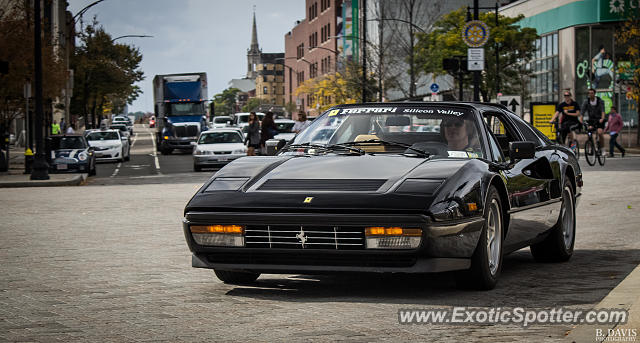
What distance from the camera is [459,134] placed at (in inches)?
327

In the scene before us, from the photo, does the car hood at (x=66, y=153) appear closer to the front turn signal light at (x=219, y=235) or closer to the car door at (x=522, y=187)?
the car door at (x=522, y=187)

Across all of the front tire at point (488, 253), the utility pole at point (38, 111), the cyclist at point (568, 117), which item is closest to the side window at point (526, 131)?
the front tire at point (488, 253)

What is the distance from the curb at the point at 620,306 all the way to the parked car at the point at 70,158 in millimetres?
24564

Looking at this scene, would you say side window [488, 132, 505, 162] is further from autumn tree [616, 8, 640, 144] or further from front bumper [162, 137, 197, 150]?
front bumper [162, 137, 197, 150]

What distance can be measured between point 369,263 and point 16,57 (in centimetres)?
2990

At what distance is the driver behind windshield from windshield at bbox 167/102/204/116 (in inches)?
1783

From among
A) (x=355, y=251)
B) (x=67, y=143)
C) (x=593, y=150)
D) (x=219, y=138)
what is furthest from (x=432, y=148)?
(x=219, y=138)

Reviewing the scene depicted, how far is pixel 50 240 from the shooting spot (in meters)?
12.0

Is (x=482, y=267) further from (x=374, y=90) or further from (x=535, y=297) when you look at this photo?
(x=374, y=90)

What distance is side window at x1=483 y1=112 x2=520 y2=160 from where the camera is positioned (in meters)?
8.96

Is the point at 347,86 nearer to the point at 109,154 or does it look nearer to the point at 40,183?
the point at 109,154

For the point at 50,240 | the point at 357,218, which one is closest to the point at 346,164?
the point at 357,218

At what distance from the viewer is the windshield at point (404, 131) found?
8195 mm

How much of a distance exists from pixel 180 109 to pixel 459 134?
45786 millimetres
